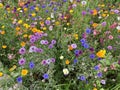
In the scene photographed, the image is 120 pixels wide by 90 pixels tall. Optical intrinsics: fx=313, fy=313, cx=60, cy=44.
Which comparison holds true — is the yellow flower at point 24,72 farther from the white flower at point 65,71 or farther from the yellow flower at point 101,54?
the yellow flower at point 101,54

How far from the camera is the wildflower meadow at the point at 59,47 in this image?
10.5 feet

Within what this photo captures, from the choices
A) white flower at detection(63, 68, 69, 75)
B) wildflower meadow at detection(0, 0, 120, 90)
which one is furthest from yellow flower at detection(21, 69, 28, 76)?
white flower at detection(63, 68, 69, 75)

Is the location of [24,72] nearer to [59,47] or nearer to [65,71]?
[65,71]

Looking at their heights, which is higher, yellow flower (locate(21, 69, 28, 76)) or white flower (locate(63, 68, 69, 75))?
yellow flower (locate(21, 69, 28, 76))

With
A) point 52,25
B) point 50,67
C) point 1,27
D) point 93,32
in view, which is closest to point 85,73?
point 50,67

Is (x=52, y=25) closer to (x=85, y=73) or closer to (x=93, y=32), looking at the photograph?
(x=93, y=32)

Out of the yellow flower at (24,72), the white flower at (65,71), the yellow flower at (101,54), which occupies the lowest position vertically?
the white flower at (65,71)

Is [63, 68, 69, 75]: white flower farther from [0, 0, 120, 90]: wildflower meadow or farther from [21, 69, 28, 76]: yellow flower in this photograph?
[21, 69, 28, 76]: yellow flower

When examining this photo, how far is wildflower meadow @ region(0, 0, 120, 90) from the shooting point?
3203 millimetres

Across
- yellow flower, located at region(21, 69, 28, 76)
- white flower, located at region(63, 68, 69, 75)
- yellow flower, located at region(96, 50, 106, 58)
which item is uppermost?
yellow flower, located at region(96, 50, 106, 58)

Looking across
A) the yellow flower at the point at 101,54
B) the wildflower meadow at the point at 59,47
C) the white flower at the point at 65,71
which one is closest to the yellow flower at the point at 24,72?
the wildflower meadow at the point at 59,47

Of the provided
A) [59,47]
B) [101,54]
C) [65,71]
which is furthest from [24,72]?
[101,54]

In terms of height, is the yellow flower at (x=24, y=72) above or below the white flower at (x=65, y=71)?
above

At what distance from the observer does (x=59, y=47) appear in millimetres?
3564
